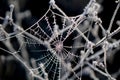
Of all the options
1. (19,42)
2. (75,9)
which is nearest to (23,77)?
(19,42)

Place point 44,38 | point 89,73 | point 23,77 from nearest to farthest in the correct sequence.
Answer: point 44,38 < point 89,73 < point 23,77

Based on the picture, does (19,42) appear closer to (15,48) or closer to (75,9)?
(15,48)

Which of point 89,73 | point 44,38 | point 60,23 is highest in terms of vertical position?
point 60,23

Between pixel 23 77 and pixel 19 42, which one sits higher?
pixel 19 42

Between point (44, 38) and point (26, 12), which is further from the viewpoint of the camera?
point (26, 12)

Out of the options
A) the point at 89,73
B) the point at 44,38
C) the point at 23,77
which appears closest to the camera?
the point at 44,38

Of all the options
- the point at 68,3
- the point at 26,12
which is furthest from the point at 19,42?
the point at 68,3

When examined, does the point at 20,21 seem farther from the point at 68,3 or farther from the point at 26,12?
the point at 68,3

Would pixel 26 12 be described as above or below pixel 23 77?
above

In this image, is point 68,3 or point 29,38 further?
point 68,3
